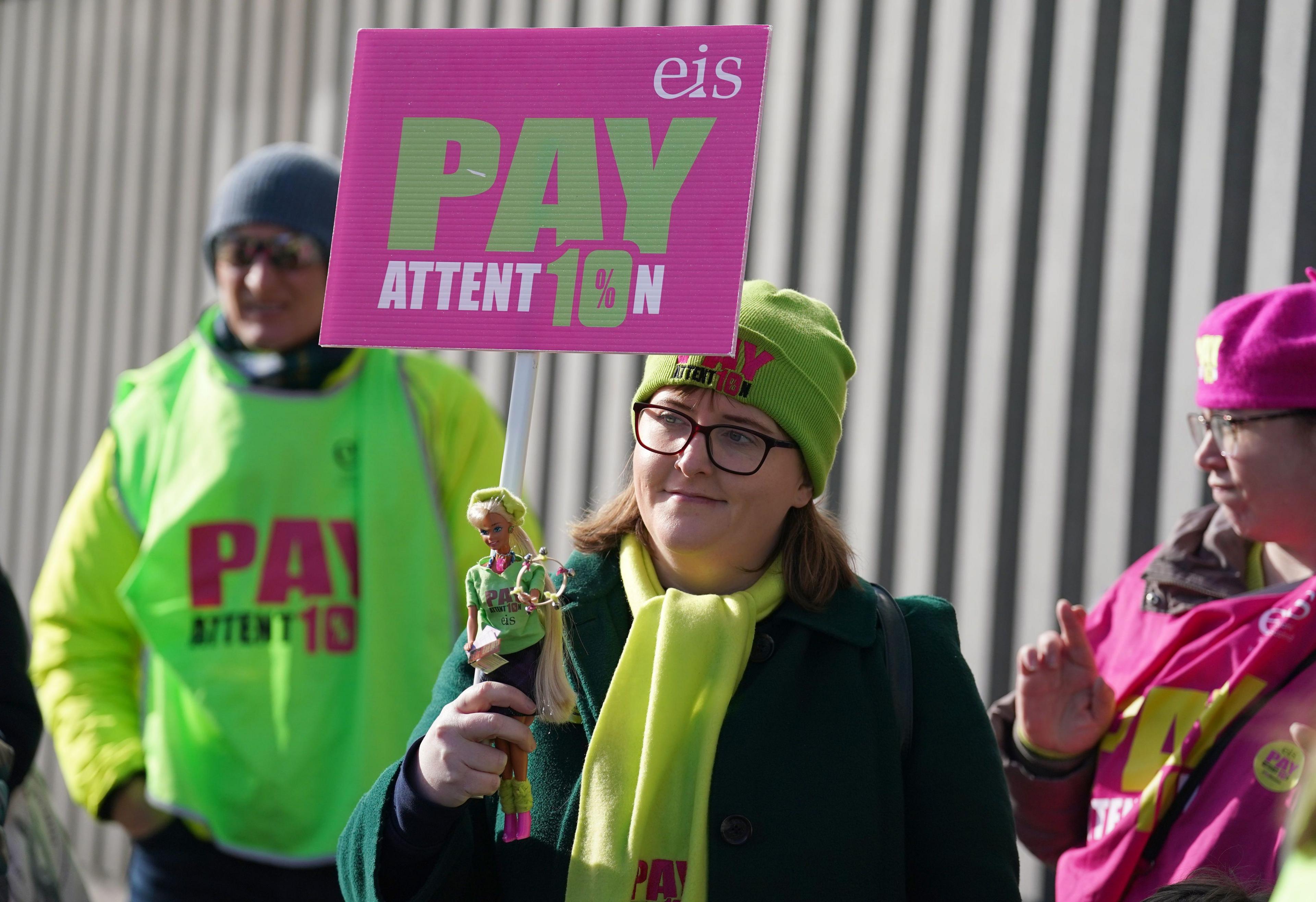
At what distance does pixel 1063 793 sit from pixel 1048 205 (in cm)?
181

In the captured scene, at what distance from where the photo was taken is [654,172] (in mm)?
1929

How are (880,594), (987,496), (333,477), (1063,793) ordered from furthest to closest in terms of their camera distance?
(987,496) → (333,477) → (1063,793) → (880,594)

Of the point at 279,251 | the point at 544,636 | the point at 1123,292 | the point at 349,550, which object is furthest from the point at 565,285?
the point at 1123,292

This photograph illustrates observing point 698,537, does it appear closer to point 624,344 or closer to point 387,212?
point 624,344

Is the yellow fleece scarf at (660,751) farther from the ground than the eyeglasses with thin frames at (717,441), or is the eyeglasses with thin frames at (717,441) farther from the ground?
the eyeglasses with thin frames at (717,441)

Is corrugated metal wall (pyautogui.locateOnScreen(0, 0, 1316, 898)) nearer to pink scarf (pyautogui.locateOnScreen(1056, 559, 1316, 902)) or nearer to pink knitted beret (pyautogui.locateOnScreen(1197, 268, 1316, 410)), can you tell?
pink knitted beret (pyautogui.locateOnScreen(1197, 268, 1316, 410))

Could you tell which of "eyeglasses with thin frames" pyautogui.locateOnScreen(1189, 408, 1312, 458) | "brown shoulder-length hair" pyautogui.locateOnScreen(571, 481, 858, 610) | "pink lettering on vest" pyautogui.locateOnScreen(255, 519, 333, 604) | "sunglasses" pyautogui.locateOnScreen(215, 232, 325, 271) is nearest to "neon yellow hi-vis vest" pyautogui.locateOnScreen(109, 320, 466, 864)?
"pink lettering on vest" pyautogui.locateOnScreen(255, 519, 333, 604)

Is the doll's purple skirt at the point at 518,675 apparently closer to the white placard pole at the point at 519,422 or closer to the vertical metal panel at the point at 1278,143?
the white placard pole at the point at 519,422

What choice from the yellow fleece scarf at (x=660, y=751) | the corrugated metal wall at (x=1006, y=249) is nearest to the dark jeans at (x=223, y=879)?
the yellow fleece scarf at (x=660, y=751)

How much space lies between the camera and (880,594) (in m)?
2.14

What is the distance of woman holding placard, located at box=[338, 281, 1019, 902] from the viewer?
1.91 m

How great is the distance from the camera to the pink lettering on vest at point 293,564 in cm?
325

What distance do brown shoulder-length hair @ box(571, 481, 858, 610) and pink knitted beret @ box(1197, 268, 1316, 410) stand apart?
29.9 inches

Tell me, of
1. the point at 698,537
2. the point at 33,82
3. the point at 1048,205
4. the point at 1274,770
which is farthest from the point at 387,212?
the point at 33,82
